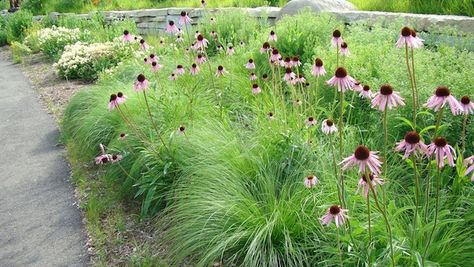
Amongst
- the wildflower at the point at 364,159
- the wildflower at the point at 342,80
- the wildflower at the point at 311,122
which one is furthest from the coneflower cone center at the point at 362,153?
the wildflower at the point at 311,122

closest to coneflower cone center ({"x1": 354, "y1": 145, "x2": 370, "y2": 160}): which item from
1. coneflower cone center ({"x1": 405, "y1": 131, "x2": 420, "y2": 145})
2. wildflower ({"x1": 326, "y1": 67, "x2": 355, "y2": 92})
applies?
coneflower cone center ({"x1": 405, "y1": 131, "x2": 420, "y2": 145})

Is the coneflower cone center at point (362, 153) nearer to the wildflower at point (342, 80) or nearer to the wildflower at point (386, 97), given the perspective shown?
the wildflower at point (386, 97)

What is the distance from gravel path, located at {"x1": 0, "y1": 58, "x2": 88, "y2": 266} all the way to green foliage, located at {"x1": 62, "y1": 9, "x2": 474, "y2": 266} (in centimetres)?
32

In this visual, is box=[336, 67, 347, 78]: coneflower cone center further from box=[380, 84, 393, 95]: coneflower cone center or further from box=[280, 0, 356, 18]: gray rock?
box=[280, 0, 356, 18]: gray rock

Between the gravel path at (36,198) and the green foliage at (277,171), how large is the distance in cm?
32

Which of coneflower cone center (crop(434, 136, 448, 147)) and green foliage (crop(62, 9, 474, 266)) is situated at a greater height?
coneflower cone center (crop(434, 136, 448, 147))

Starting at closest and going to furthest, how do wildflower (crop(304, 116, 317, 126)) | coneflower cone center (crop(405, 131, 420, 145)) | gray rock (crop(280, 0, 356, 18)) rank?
coneflower cone center (crop(405, 131, 420, 145))
wildflower (crop(304, 116, 317, 126))
gray rock (crop(280, 0, 356, 18))

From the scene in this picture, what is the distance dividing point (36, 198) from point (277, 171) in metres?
2.30

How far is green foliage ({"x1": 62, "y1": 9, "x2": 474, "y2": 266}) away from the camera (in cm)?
235

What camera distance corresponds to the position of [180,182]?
3.38 metres

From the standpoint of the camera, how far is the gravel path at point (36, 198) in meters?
3.29

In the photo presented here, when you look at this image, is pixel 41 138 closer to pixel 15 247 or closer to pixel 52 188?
pixel 52 188

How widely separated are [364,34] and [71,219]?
10.3ft

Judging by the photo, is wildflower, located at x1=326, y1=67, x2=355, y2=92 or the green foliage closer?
wildflower, located at x1=326, y1=67, x2=355, y2=92
